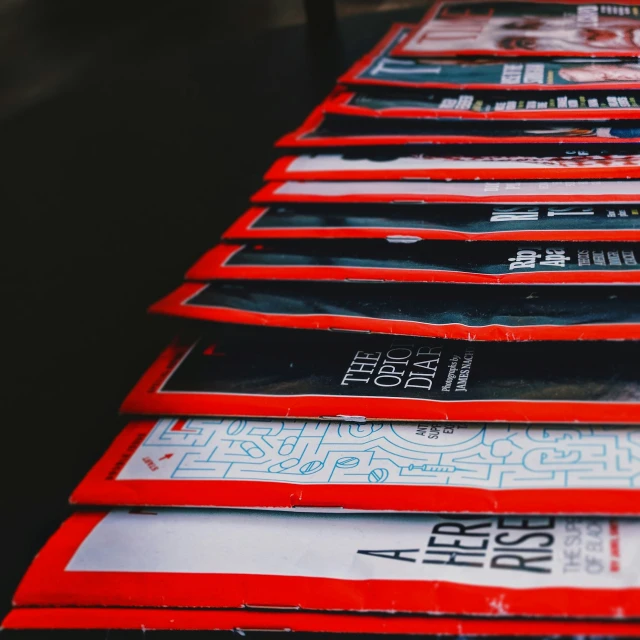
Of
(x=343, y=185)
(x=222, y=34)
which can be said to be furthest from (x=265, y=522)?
(x=222, y=34)

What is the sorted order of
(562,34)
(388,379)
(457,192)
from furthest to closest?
(562,34) → (457,192) → (388,379)

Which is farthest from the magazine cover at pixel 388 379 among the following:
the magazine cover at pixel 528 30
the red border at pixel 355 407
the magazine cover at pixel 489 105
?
the magazine cover at pixel 528 30

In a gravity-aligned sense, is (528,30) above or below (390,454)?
above

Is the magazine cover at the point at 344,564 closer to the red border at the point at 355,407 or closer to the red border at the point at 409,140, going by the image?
the red border at the point at 355,407

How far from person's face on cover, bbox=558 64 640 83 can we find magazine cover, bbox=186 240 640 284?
24 cm

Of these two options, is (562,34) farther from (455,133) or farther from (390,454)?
(390,454)

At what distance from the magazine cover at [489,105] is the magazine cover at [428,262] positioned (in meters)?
0.17

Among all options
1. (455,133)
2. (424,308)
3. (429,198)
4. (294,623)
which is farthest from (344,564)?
(455,133)

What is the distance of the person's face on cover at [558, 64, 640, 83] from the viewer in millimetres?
691

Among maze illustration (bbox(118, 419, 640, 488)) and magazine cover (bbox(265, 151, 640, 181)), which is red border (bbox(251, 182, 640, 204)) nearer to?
magazine cover (bbox(265, 151, 640, 181))

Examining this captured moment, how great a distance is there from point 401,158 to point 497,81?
14 centimetres

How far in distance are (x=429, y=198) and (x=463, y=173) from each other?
0.04 metres

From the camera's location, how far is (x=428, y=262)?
538 millimetres

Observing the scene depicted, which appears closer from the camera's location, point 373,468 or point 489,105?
point 373,468
